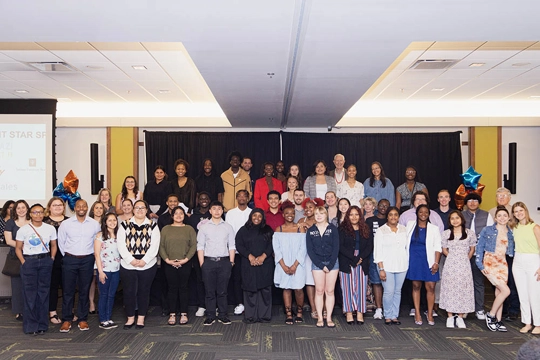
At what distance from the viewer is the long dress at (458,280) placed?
6.02m

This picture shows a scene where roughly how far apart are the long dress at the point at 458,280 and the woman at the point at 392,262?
485mm

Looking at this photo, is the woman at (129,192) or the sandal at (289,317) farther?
the woman at (129,192)

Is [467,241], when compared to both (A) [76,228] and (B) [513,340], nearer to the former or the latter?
(B) [513,340]

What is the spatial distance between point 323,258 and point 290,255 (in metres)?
0.41

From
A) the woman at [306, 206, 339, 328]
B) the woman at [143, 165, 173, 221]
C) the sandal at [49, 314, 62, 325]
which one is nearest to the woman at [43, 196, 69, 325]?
the sandal at [49, 314, 62, 325]

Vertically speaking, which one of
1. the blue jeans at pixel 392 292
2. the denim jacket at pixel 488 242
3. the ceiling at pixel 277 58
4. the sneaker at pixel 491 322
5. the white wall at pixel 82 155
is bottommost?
the sneaker at pixel 491 322

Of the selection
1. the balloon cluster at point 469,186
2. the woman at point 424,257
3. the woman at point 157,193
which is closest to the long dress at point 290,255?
the woman at point 424,257

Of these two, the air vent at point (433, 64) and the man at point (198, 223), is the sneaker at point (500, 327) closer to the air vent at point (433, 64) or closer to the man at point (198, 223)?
the air vent at point (433, 64)

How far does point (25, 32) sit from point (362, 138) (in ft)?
24.5

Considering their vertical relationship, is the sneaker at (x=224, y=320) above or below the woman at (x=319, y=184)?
below

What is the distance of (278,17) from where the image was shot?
13.0 ft

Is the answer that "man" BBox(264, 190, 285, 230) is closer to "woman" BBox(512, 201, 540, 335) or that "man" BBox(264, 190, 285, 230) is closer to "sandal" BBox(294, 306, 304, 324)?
"sandal" BBox(294, 306, 304, 324)

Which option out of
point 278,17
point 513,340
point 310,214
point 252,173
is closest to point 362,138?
point 252,173

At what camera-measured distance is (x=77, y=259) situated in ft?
19.6
